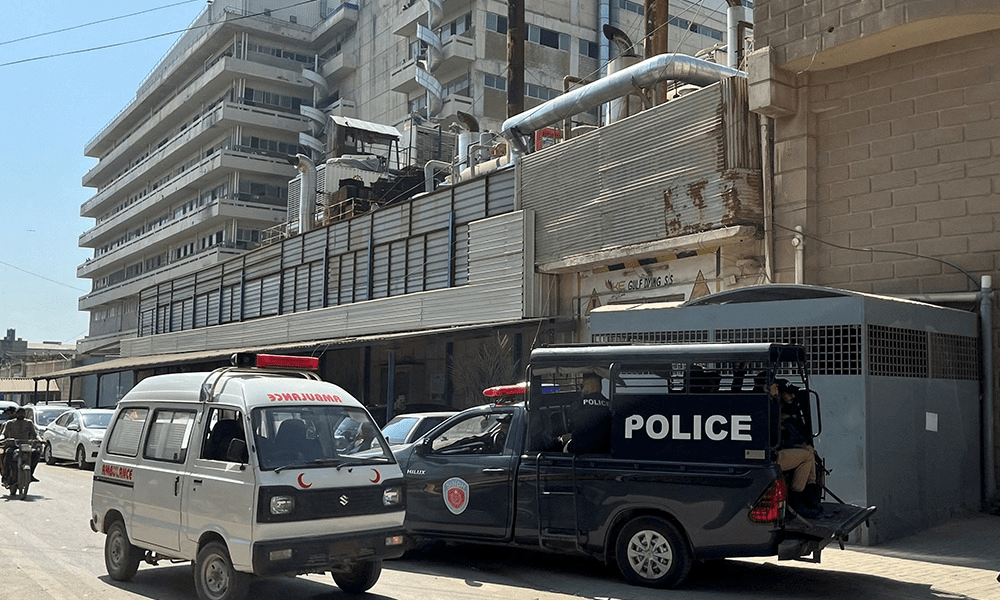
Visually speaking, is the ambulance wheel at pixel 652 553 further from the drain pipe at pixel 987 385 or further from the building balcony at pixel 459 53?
the building balcony at pixel 459 53

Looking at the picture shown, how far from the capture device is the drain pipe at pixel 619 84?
2044 centimetres

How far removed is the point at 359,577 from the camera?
337 inches

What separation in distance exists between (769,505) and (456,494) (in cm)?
322

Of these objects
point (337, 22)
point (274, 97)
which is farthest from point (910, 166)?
point (274, 97)

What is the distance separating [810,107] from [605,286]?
6.22m

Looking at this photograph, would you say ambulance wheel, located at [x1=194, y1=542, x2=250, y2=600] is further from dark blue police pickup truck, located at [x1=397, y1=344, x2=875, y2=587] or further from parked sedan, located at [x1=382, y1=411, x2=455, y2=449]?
parked sedan, located at [x1=382, y1=411, x2=455, y2=449]

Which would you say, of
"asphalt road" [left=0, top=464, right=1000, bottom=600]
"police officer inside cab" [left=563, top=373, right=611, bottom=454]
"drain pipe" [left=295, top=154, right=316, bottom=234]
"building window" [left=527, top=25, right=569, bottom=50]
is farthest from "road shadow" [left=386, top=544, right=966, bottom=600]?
"building window" [left=527, top=25, right=569, bottom=50]

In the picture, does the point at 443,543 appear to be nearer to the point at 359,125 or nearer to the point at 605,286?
the point at 605,286

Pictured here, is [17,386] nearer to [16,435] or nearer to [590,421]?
[16,435]

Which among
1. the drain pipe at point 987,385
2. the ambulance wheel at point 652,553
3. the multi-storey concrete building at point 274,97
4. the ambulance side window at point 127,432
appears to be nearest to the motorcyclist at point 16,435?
the ambulance side window at point 127,432

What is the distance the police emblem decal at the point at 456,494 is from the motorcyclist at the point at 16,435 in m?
10.0

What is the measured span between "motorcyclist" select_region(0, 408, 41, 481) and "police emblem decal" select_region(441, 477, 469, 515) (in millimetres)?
10030

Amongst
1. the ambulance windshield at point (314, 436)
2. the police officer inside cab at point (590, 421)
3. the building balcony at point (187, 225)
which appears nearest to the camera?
the ambulance windshield at point (314, 436)

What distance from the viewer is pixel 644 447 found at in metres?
9.15
